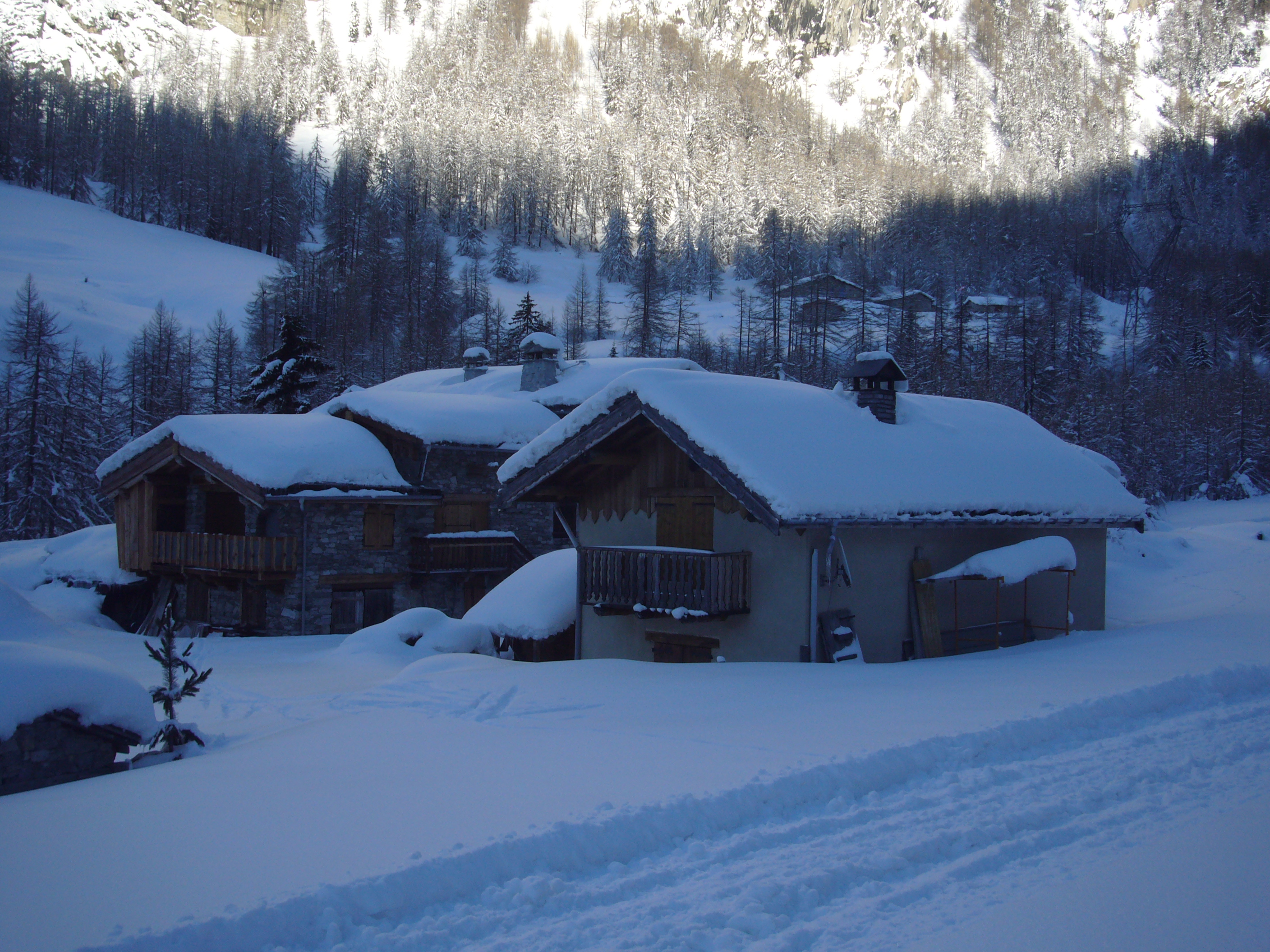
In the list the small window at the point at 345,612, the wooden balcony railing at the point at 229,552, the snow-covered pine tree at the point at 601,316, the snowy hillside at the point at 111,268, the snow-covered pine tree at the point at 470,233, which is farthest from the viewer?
the snow-covered pine tree at the point at 470,233

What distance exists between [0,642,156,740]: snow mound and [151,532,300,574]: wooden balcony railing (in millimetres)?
15475

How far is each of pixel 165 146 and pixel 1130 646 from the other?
355 feet

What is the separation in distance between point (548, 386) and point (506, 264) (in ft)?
216

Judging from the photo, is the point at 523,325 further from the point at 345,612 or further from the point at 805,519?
the point at 805,519

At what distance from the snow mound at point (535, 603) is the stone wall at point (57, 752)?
9.19 m

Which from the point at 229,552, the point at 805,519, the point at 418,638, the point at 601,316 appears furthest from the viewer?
the point at 601,316

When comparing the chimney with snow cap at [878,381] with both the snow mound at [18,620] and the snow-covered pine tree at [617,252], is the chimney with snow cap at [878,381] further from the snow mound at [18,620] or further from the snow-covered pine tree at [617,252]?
the snow-covered pine tree at [617,252]

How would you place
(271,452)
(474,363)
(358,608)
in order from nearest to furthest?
(271,452) → (358,608) → (474,363)

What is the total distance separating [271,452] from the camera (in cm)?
Answer: 2495

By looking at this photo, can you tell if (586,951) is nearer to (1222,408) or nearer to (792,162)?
(1222,408)

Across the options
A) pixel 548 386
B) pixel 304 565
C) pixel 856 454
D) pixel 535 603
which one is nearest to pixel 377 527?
pixel 304 565

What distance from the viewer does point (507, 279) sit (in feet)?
311

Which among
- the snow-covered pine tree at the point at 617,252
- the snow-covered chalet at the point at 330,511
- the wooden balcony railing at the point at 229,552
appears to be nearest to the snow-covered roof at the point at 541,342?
the snow-covered chalet at the point at 330,511

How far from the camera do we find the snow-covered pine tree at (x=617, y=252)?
100 metres
